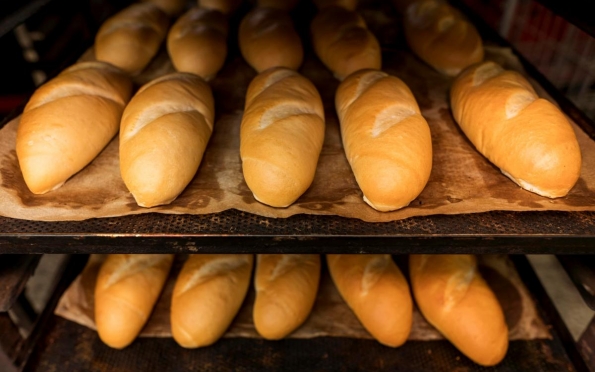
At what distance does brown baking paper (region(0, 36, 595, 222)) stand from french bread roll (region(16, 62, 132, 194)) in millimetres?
40

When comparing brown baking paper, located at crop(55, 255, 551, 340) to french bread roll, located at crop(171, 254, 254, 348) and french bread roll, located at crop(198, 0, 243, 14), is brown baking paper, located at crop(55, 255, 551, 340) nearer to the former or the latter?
french bread roll, located at crop(171, 254, 254, 348)

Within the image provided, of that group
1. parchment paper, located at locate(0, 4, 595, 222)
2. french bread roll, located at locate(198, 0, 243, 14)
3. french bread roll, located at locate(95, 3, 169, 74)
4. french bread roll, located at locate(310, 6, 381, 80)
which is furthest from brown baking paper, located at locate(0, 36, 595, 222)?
french bread roll, located at locate(198, 0, 243, 14)

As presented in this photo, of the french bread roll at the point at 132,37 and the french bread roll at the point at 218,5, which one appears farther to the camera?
the french bread roll at the point at 218,5

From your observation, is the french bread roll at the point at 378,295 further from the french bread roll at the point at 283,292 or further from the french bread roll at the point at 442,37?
the french bread roll at the point at 442,37

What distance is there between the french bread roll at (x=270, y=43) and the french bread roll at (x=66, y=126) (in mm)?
489

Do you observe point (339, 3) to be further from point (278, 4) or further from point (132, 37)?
point (132, 37)

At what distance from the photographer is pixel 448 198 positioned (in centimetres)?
100

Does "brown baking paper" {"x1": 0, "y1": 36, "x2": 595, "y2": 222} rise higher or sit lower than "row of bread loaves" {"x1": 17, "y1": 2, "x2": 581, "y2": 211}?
lower

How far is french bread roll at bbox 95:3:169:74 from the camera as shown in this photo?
1465mm

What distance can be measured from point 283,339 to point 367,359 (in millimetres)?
253

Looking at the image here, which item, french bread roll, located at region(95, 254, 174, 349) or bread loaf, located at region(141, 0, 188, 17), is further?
bread loaf, located at region(141, 0, 188, 17)

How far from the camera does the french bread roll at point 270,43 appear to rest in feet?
4.87

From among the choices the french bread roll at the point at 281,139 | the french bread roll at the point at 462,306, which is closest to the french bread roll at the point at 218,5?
the french bread roll at the point at 281,139

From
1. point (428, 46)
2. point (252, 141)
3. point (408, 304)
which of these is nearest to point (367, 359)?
point (408, 304)
